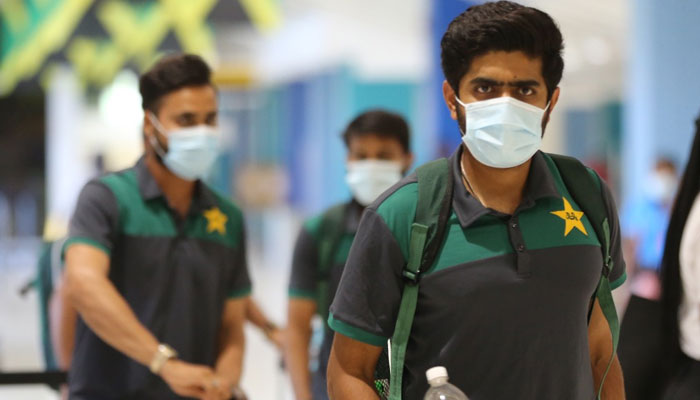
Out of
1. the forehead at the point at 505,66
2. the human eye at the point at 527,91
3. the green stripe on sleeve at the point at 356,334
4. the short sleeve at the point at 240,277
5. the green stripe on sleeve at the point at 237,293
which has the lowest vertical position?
the green stripe on sleeve at the point at 237,293

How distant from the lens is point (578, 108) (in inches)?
1278

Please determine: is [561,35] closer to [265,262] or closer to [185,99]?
[185,99]

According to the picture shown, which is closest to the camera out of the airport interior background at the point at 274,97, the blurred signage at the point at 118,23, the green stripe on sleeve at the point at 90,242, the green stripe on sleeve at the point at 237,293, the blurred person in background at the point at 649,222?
the green stripe on sleeve at the point at 90,242

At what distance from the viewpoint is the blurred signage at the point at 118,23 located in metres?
10.5

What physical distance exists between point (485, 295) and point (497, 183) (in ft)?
0.86

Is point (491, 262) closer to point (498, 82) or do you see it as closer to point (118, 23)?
point (498, 82)

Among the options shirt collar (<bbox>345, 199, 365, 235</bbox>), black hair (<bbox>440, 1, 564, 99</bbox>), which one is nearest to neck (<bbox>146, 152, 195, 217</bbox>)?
shirt collar (<bbox>345, 199, 365, 235</bbox>)

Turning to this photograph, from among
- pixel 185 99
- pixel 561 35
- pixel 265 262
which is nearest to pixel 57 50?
pixel 265 262

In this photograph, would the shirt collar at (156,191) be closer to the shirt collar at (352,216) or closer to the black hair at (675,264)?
the shirt collar at (352,216)

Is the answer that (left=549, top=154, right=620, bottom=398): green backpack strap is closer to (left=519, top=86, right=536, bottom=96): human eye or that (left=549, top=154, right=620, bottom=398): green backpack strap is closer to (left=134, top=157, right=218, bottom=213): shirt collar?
(left=519, top=86, right=536, bottom=96): human eye

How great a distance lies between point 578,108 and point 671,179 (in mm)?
25751

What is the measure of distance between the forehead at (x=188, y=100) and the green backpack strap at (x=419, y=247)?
1390 millimetres

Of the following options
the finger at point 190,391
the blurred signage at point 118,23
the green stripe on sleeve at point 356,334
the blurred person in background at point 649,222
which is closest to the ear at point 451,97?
the green stripe on sleeve at point 356,334

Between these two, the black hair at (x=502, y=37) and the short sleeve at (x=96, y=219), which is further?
the short sleeve at (x=96, y=219)
